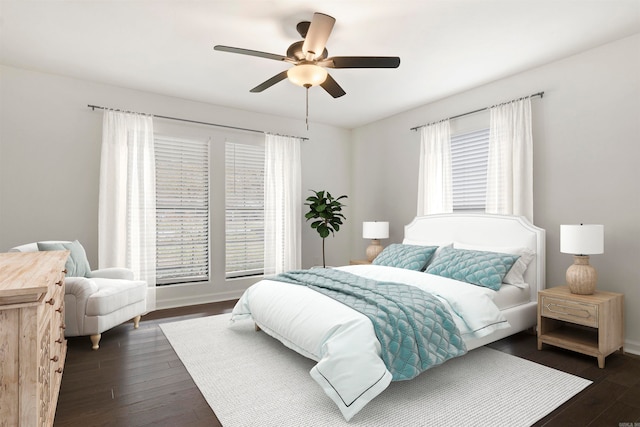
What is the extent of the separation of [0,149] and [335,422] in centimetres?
426

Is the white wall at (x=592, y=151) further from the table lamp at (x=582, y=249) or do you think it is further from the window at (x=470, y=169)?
the table lamp at (x=582, y=249)

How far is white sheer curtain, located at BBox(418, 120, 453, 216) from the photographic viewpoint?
15.2ft

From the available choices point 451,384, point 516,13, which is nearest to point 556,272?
point 451,384

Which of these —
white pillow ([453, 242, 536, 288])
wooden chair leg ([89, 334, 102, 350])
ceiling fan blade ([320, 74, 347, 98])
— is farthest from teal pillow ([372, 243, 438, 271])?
wooden chair leg ([89, 334, 102, 350])

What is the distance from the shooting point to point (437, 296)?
2875mm

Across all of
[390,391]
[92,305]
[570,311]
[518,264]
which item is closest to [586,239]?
[570,311]

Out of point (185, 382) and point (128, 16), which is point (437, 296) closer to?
point (185, 382)

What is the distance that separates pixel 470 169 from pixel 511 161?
23.3 inches

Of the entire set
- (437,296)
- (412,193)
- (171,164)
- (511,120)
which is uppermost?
(511,120)

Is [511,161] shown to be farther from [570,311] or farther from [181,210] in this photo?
[181,210]

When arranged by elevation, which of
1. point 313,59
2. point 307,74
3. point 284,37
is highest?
point 284,37

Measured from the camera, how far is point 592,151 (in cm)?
334

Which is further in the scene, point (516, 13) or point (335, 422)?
point (516, 13)

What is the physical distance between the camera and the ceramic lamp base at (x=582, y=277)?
2953 mm
